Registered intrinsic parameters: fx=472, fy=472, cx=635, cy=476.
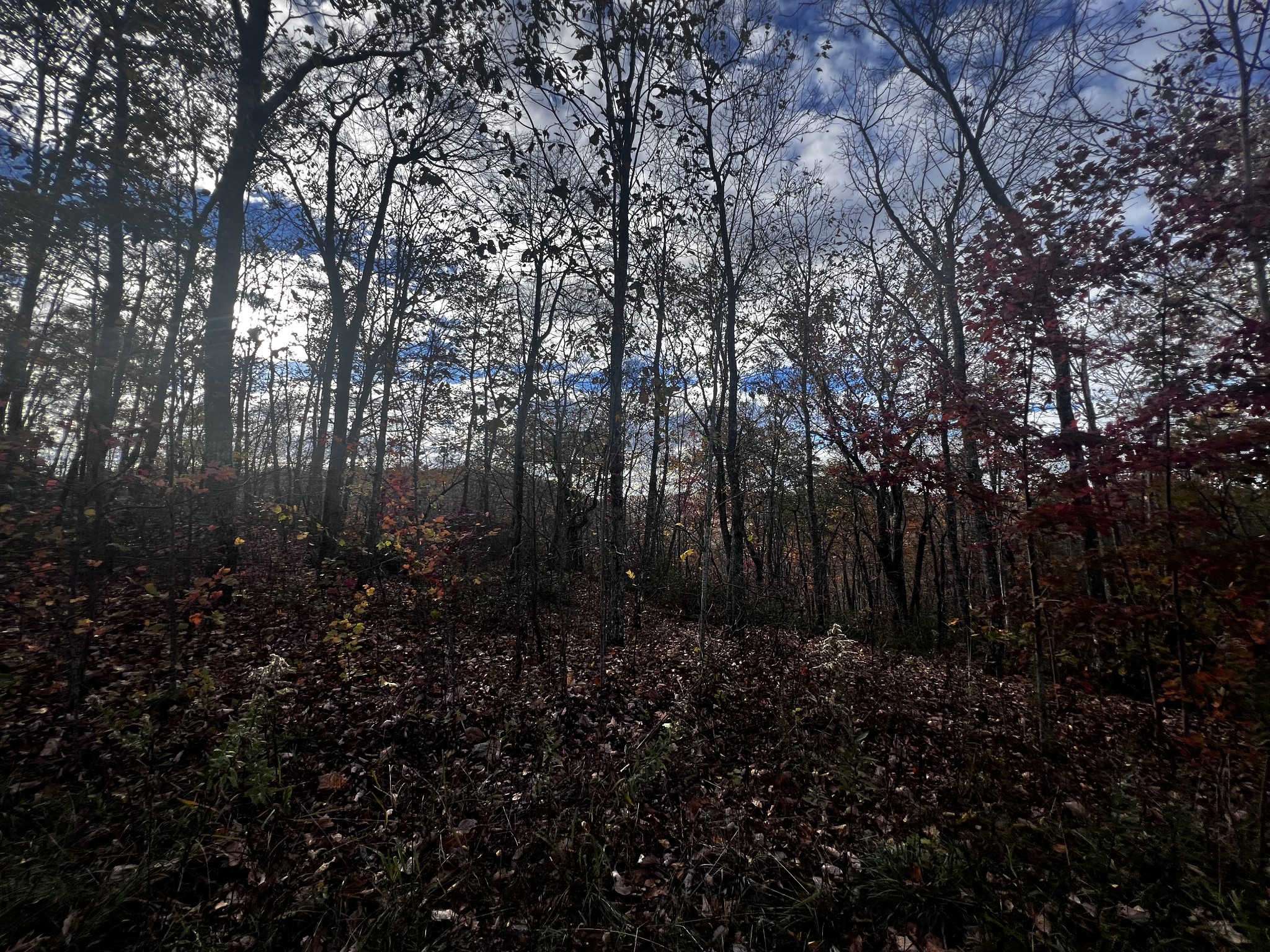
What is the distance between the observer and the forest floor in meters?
2.56

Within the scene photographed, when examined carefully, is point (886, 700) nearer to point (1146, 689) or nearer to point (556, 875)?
point (1146, 689)

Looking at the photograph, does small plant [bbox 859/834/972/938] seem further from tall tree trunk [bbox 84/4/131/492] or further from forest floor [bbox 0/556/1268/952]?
tall tree trunk [bbox 84/4/131/492]

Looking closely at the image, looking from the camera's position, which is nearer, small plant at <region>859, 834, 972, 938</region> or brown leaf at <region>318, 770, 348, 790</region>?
small plant at <region>859, 834, 972, 938</region>

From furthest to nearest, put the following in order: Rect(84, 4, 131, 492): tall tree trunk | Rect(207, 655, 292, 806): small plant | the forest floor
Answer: Rect(84, 4, 131, 492): tall tree trunk → Rect(207, 655, 292, 806): small plant → the forest floor

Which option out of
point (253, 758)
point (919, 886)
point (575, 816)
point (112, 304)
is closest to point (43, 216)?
point (112, 304)

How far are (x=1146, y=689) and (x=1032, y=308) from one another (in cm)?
585

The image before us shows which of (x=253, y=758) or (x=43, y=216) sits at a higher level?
(x=43, y=216)

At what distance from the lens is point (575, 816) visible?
3316mm

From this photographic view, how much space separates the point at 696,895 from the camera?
2930mm

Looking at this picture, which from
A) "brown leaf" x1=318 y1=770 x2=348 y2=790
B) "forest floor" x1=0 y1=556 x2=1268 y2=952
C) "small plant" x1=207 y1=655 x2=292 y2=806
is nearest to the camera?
"forest floor" x1=0 y1=556 x2=1268 y2=952

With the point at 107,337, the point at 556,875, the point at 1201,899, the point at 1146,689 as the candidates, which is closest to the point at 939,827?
the point at 1201,899

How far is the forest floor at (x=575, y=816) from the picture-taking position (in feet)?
8.39

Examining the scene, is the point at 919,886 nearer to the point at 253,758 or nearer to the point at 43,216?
the point at 253,758

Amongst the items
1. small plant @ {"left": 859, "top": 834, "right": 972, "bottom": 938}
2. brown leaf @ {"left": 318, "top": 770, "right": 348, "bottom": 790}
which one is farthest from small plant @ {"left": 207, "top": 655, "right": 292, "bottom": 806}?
small plant @ {"left": 859, "top": 834, "right": 972, "bottom": 938}
